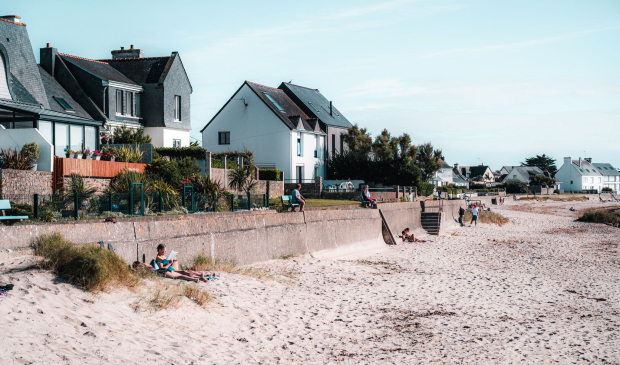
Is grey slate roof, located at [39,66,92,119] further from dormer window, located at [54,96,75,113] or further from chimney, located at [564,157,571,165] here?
chimney, located at [564,157,571,165]

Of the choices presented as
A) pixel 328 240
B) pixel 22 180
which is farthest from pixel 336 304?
pixel 22 180

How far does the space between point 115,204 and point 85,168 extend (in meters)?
5.04

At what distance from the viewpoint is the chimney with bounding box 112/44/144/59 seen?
35.8m

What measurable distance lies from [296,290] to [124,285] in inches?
181

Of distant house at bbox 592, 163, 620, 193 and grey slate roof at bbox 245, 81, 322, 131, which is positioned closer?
grey slate roof at bbox 245, 81, 322, 131

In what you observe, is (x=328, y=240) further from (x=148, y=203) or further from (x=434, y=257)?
(x=148, y=203)

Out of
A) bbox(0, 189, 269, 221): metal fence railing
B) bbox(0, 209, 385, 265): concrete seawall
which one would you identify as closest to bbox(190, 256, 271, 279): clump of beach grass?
bbox(0, 209, 385, 265): concrete seawall

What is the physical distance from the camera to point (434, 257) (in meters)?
21.5

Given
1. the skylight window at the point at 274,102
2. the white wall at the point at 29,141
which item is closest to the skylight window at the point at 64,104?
the white wall at the point at 29,141

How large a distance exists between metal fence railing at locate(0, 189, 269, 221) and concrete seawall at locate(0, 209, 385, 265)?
83cm

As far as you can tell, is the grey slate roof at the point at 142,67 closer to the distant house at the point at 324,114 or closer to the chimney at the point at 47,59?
the chimney at the point at 47,59

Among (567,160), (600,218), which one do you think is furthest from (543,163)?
(600,218)

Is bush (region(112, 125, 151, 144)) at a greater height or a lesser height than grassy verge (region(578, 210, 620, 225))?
greater

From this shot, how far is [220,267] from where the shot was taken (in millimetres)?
13812
